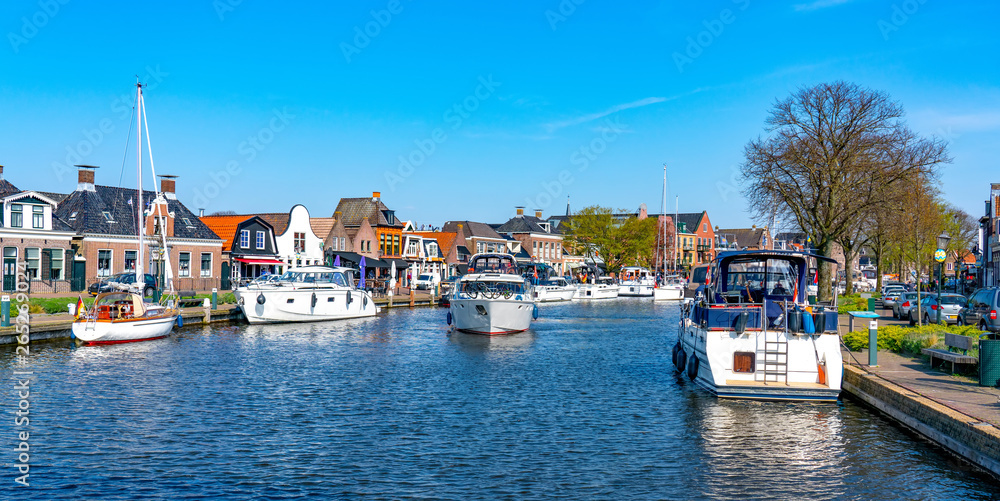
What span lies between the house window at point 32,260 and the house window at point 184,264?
36.0ft

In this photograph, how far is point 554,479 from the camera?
13.9 m

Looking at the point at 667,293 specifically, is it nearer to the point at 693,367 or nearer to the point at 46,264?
the point at 46,264

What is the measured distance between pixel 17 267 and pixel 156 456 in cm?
4046

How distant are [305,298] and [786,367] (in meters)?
32.0

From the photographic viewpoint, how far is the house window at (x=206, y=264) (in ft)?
202

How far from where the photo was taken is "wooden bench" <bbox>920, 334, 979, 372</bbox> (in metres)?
18.6

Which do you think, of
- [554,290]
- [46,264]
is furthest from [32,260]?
[554,290]

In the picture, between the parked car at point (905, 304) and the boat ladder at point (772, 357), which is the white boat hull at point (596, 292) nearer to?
the parked car at point (905, 304)

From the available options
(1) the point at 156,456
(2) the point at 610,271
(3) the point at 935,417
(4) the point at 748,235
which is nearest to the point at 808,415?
(3) the point at 935,417

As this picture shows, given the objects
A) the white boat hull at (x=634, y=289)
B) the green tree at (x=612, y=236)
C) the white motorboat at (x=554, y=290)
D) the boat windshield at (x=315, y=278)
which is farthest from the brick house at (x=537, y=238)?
the boat windshield at (x=315, y=278)

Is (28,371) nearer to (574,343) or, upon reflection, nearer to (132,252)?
(574,343)

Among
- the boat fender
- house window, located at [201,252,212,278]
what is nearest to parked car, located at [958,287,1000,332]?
the boat fender

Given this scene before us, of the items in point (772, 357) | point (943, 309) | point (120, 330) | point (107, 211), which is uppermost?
point (107, 211)

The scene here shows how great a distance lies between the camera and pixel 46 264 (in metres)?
50.0
